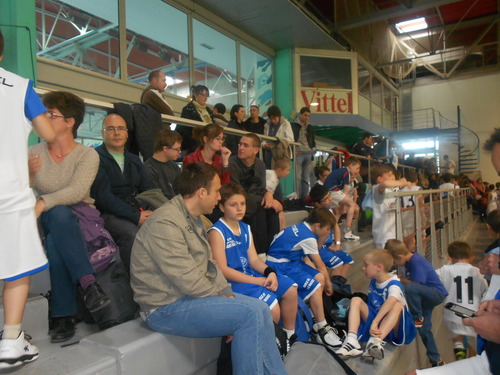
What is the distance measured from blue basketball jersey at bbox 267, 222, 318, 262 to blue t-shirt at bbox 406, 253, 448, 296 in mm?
1485

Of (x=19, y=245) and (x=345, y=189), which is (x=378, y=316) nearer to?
(x=19, y=245)

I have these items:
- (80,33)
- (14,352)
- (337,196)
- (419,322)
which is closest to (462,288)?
(419,322)

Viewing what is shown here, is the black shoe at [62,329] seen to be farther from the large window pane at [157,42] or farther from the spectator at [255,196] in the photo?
the large window pane at [157,42]

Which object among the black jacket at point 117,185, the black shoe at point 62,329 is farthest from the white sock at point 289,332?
the black shoe at point 62,329

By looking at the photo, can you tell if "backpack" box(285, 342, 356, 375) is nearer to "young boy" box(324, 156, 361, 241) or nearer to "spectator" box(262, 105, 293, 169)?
"young boy" box(324, 156, 361, 241)

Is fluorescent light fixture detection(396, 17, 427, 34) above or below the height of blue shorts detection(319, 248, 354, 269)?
above

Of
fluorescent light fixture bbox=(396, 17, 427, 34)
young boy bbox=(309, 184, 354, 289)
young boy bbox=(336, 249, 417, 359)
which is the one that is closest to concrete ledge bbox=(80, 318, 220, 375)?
young boy bbox=(336, 249, 417, 359)

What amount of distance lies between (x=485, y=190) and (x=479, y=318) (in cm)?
1792

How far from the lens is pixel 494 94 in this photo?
758 inches

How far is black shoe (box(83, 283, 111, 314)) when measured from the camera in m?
1.97

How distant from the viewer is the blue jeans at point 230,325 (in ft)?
6.37

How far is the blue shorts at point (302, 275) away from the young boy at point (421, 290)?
1317 mm

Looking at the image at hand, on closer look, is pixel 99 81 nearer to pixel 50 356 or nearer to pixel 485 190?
pixel 50 356

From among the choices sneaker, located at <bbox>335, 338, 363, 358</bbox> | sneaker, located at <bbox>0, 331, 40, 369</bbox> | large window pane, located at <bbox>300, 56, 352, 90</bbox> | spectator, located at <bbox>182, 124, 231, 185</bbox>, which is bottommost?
sneaker, located at <bbox>335, 338, 363, 358</bbox>
